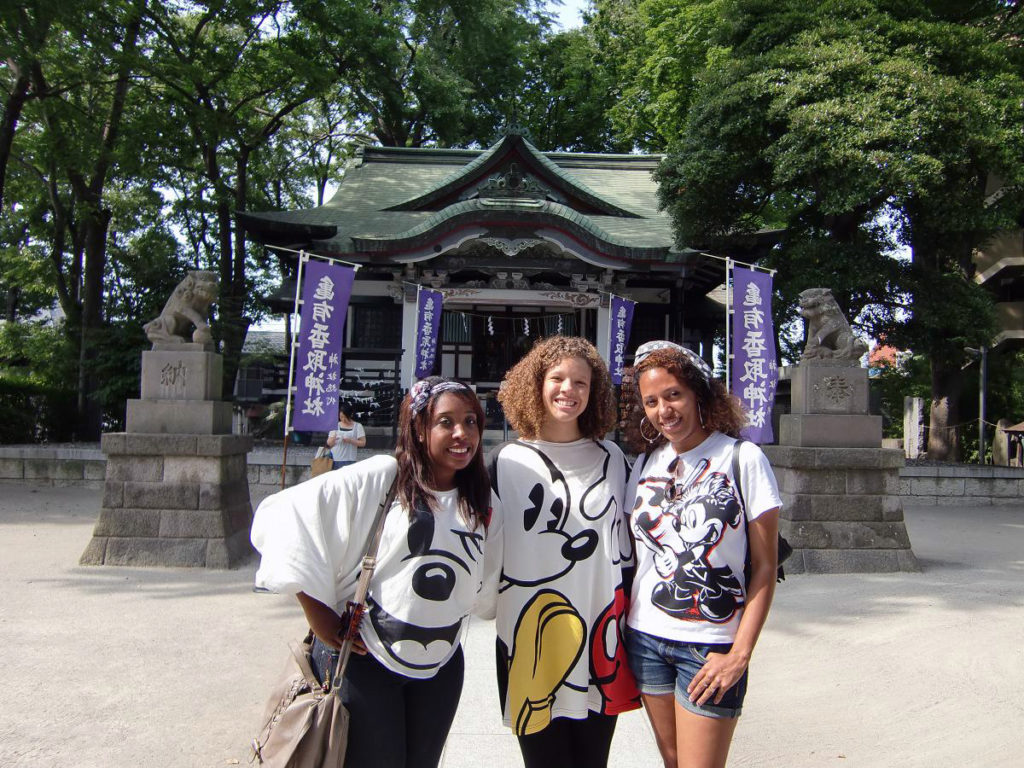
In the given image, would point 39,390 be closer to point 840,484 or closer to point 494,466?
point 840,484

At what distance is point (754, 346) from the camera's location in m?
7.77

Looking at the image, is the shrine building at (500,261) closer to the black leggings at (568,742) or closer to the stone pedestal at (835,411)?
the stone pedestal at (835,411)

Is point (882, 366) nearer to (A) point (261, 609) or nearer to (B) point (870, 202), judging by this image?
(B) point (870, 202)

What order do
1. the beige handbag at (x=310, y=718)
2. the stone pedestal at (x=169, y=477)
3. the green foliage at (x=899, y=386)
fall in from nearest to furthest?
1. the beige handbag at (x=310, y=718)
2. the stone pedestal at (x=169, y=477)
3. the green foliage at (x=899, y=386)

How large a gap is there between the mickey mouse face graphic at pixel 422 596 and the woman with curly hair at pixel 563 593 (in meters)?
0.18

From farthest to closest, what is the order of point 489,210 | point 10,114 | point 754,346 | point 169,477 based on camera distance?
point 10,114 → point 489,210 → point 754,346 → point 169,477

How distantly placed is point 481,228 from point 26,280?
42.0 ft

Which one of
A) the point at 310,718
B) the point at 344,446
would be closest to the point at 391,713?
the point at 310,718

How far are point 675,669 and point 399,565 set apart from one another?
77 cm

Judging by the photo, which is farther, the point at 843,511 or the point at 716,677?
the point at 843,511

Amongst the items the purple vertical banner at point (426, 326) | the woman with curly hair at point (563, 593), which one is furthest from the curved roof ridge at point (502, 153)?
the woman with curly hair at point (563, 593)

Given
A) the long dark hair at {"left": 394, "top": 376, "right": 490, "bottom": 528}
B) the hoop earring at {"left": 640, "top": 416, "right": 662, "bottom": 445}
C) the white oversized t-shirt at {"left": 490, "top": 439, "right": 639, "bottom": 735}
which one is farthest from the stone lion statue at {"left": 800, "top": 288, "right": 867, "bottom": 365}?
the long dark hair at {"left": 394, "top": 376, "right": 490, "bottom": 528}

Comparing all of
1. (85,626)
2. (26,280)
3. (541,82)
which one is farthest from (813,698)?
(541,82)

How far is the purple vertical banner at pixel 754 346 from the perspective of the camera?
7.66 metres
